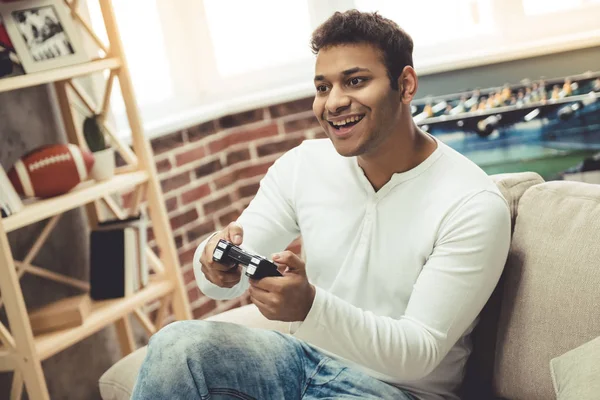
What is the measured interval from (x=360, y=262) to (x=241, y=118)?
70.7 inches

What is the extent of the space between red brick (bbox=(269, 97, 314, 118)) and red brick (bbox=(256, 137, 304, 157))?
0.12 m

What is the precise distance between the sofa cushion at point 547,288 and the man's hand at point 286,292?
0.42 metres

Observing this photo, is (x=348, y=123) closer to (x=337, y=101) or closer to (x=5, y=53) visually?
(x=337, y=101)

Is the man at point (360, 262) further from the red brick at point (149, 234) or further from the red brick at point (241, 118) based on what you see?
the red brick at point (241, 118)

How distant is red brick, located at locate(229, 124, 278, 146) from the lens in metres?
3.30

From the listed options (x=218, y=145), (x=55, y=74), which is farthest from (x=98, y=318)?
(x=218, y=145)

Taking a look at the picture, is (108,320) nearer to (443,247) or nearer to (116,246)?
(116,246)

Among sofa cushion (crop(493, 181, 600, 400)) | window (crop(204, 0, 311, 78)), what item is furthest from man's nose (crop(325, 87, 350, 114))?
window (crop(204, 0, 311, 78))

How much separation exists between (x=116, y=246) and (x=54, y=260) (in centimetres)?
27

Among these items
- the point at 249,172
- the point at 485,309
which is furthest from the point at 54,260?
the point at 485,309

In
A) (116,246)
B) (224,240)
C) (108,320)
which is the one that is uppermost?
(224,240)

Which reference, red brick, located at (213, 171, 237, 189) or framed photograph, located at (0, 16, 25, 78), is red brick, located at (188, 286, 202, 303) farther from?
framed photograph, located at (0, 16, 25, 78)

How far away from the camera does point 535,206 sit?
1577mm

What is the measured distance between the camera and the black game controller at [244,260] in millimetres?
1379
